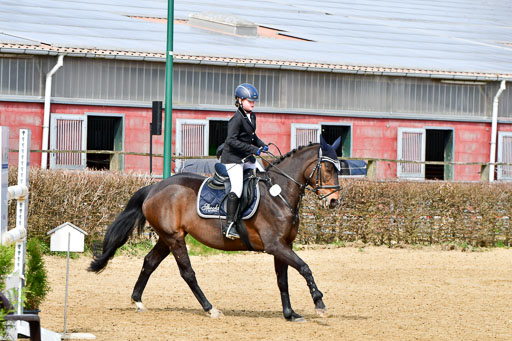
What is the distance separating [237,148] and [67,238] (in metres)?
2.21

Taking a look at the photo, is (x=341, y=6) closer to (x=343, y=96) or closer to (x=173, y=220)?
(x=343, y=96)

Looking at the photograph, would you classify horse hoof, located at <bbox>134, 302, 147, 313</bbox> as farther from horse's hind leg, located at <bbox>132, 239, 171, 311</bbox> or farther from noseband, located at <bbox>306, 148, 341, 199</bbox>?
noseband, located at <bbox>306, 148, 341, 199</bbox>

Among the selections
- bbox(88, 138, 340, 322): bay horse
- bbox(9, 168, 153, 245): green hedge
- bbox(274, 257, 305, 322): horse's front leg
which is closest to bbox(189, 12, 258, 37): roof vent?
bbox(9, 168, 153, 245): green hedge

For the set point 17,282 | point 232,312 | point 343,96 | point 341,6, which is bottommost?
point 232,312

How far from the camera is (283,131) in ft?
79.2

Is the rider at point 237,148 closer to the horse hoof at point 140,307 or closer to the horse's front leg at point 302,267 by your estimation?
the horse's front leg at point 302,267

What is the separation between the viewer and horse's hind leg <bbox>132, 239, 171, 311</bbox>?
442 inches

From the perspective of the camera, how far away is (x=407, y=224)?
732 inches

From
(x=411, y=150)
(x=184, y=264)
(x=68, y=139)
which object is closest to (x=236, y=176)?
(x=184, y=264)

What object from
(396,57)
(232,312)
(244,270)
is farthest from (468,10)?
(232,312)

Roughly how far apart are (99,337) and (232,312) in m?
2.47

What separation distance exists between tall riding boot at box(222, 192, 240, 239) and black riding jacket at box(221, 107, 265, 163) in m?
0.44

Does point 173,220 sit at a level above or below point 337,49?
below

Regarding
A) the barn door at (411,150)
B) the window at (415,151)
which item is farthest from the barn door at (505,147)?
the barn door at (411,150)
